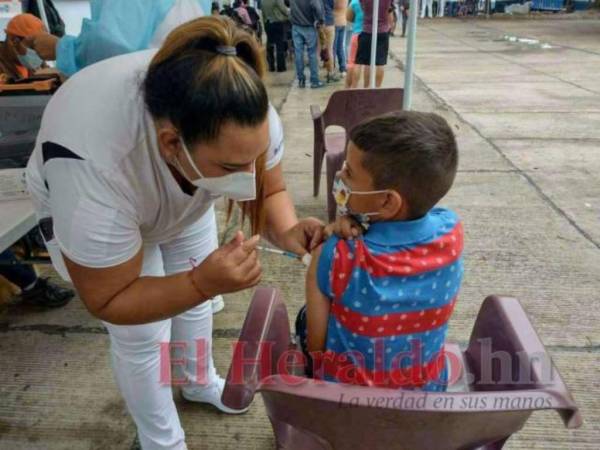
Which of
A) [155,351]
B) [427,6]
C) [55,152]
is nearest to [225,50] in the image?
[55,152]

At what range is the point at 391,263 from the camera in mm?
1055

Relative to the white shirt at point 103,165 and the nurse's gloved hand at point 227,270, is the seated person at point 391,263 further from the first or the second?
the white shirt at point 103,165

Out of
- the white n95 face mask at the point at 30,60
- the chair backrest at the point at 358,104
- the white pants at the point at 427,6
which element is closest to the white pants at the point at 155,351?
the white n95 face mask at the point at 30,60

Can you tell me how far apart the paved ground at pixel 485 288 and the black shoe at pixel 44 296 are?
0.05 meters

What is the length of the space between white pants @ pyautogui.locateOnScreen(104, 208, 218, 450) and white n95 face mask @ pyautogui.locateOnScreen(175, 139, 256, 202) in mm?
362

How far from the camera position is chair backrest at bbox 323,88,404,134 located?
335cm

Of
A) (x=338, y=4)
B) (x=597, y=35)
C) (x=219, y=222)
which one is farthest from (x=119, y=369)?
(x=597, y=35)

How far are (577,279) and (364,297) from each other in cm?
199

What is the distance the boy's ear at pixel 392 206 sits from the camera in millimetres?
1127

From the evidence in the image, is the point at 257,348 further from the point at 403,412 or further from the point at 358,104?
Answer: the point at 358,104

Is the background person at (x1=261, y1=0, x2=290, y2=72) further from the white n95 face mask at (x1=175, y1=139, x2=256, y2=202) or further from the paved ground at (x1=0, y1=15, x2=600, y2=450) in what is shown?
the white n95 face mask at (x1=175, y1=139, x2=256, y2=202)

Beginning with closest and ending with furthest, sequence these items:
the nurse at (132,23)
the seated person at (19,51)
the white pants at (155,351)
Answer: the white pants at (155,351), the nurse at (132,23), the seated person at (19,51)

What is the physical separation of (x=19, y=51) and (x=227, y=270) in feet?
6.92

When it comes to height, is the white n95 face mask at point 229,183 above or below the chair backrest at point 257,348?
above
